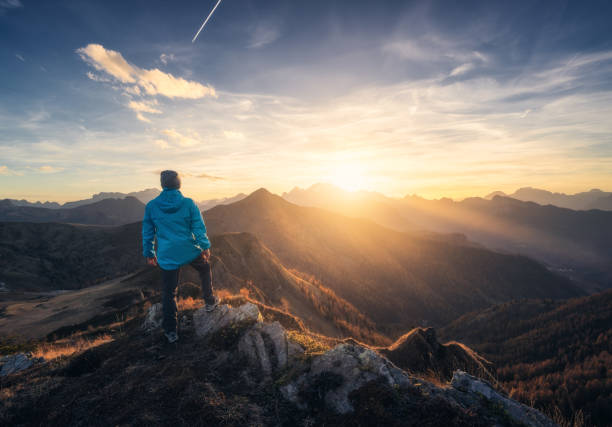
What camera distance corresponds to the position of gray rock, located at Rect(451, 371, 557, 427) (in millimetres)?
3715

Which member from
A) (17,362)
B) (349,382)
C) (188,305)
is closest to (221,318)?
(188,305)

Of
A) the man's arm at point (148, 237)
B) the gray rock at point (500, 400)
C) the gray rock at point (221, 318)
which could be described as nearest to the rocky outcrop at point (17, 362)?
the gray rock at point (221, 318)

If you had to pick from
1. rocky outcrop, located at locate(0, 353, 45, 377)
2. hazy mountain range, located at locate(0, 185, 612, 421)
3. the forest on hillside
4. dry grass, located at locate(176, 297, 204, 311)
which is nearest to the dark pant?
dry grass, located at locate(176, 297, 204, 311)

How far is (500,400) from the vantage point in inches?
156

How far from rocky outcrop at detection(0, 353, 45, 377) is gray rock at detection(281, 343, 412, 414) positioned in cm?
835

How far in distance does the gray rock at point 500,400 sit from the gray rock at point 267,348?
3130 millimetres

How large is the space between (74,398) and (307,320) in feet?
64.0

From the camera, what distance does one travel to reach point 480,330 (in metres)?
46.6

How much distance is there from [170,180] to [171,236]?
136 cm

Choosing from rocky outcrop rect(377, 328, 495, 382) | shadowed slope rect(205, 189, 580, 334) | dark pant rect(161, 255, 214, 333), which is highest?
dark pant rect(161, 255, 214, 333)

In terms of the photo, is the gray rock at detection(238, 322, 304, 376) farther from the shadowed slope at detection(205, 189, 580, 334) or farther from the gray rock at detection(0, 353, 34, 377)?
the shadowed slope at detection(205, 189, 580, 334)

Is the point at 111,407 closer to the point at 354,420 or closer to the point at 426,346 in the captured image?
the point at 354,420

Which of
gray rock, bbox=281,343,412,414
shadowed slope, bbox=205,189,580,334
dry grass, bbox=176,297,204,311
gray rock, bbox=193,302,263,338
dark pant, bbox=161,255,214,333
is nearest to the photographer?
gray rock, bbox=281,343,412,414

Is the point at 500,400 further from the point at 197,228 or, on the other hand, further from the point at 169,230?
the point at 169,230
